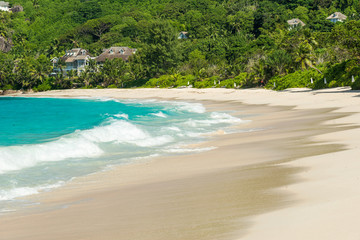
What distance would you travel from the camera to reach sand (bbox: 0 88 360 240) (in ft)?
19.1

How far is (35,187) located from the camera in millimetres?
10891

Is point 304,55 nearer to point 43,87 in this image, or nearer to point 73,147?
point 73,147

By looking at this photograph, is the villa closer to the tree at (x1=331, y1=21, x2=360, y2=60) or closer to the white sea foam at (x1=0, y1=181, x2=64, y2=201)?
the tree at (x1=331, y1=21, x2=360, y2=60)

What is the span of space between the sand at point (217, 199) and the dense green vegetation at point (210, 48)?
2993 cm

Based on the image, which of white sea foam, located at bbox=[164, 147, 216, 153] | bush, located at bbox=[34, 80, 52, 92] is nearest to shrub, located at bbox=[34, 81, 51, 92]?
bush, located at bbox=[34, 80, 52, 92]

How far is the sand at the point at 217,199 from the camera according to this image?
5.82 metres

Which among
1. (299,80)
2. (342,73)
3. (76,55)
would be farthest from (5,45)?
(342,73)

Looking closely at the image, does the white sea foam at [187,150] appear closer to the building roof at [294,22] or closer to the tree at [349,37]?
the tree at [349,37]

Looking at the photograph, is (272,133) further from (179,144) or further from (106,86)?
(106,86)

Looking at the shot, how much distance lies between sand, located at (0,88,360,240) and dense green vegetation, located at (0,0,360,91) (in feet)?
98.2

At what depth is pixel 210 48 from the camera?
314 feet

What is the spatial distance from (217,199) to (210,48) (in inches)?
3532

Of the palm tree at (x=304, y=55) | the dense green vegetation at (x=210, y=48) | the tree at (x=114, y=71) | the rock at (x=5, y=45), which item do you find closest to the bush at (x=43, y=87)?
the dense green vegetation at (x=210, y=48)

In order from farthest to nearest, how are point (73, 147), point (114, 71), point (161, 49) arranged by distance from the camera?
point (114, 71) → point (161, 49) → point (73, 147)
